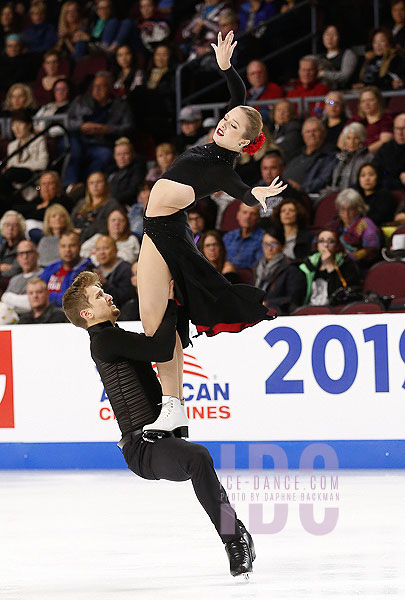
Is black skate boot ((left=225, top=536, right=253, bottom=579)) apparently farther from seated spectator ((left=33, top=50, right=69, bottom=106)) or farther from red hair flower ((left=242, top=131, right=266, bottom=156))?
seated spectator ((left=33, top=50, right=69, bottom=106))

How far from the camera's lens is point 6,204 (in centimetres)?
1081

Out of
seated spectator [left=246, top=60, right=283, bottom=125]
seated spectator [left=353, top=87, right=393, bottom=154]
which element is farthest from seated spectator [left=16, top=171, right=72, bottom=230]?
seated spectator [left=353, top=87, right=393, bottom=154]

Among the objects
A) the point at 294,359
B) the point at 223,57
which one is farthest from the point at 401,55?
the point at 223,57

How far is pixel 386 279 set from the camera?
25.5 ft

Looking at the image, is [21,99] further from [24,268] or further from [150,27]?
[24,268]

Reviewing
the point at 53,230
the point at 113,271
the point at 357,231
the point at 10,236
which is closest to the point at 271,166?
the point at 357,231

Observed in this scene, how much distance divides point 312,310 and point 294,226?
1.14 meters

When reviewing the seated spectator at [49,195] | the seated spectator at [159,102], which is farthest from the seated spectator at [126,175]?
the seated spectator at [159,102]

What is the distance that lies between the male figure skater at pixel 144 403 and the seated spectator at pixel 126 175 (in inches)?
232

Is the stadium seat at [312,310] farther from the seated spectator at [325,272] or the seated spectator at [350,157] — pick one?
the seated spectator at [350,157]

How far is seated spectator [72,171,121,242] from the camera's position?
31.7 ft

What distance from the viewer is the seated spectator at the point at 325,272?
779 cm

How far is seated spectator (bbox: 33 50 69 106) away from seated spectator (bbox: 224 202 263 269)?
392 cm

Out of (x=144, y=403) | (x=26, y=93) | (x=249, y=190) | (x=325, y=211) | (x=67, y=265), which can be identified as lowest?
(x=144, y=403)
